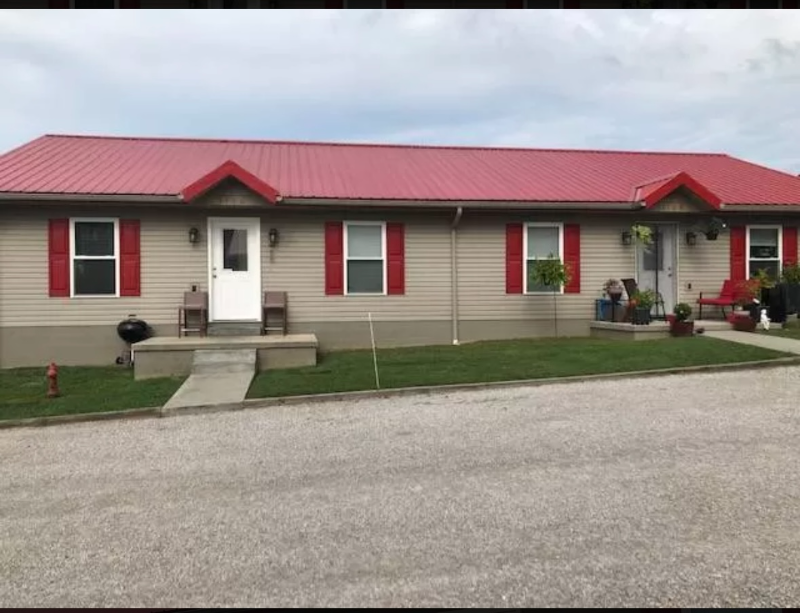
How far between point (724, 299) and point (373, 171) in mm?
7860

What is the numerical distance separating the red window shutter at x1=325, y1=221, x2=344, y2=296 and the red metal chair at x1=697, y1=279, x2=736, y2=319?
7538mm

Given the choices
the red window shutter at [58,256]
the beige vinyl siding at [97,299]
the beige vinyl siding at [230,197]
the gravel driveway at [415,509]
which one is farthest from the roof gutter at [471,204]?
the gravel driveway at [415,509]

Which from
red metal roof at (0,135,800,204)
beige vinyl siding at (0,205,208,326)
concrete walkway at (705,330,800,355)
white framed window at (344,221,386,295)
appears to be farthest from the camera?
white framed window at (344,221,386,295)

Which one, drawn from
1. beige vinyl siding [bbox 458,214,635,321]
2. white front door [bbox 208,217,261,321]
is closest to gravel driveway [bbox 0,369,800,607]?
white front door [bbox 208,217,261,321]

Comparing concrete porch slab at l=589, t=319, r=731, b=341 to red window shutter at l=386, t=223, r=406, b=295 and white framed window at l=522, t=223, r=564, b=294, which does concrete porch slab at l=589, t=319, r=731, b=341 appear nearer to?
white framed window at l=522, t=223, r=564, b=294

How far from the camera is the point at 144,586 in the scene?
3.27m

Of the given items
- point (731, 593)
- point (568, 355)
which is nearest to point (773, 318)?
point (568, 355)

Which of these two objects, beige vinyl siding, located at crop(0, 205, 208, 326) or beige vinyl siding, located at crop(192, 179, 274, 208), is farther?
beige vinyl siding, located at crop(192, 179, 274, 208)

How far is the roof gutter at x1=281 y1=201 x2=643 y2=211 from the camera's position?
1245cm

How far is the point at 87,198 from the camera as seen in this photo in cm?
1170

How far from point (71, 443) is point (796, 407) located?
291 inches

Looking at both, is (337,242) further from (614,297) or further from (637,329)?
(637,329)

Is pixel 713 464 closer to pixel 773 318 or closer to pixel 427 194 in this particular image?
pixel 427 194
